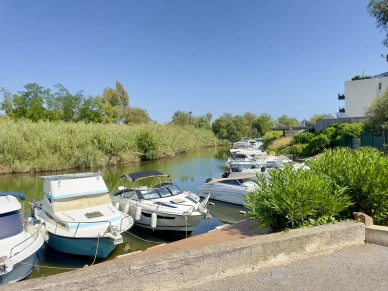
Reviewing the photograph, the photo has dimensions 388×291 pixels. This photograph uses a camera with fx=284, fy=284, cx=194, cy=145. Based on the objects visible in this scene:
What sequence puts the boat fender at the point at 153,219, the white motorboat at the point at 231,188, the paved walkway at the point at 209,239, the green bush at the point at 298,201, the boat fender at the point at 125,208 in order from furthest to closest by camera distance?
the white motorboat at the point at 231,188
the boat fender at the point at 125,208
the boat fender at the point at 153,219
the paved walkway at the point at 209,239
the green bush at the point at 298,201

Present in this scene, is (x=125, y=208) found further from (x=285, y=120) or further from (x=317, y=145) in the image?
(x=285, y=120)

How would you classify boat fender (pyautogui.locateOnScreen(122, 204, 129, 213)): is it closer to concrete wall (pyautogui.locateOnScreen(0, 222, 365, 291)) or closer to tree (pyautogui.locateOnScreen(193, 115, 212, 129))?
concrete wall (pyautogui.locateOnScreen(0, 222, 365, 291))

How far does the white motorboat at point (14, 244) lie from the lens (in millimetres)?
6577

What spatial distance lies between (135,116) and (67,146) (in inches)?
1409

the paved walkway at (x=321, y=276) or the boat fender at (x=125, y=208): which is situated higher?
the paved walkway at (x=321, y=276)

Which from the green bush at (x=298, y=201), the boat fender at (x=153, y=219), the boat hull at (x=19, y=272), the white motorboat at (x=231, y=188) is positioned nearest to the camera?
the green bush at (x=298, y=201)

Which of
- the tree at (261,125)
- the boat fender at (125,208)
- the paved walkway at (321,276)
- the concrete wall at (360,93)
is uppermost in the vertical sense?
the concrete wall at (360,93)

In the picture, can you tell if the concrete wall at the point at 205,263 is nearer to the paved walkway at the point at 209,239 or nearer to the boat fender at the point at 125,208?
the paved walkway at the point at 209,239

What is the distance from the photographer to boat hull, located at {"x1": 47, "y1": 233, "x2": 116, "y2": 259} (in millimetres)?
8195

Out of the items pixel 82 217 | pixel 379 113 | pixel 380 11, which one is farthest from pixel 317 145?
pixel 82 217

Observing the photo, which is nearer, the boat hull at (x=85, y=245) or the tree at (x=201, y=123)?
the boat hull at (x=85, y=245)

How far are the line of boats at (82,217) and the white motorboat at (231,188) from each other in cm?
329

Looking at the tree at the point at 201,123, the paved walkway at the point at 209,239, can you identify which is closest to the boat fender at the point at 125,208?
the paved walkway at the point at 209,239

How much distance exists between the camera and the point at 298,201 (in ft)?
16.0
